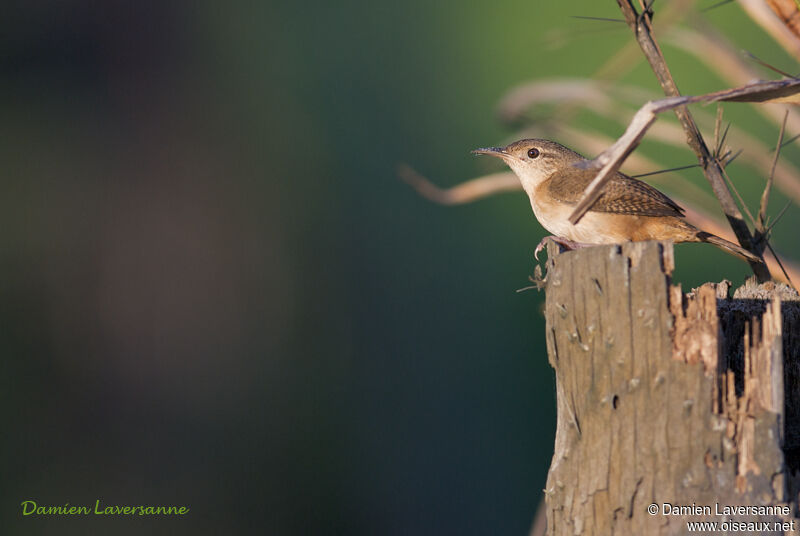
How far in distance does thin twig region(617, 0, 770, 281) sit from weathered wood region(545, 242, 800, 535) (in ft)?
2.61

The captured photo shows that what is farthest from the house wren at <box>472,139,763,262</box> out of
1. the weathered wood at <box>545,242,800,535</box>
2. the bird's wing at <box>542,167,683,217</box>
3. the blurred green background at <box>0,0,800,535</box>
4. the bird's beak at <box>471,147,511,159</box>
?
the blurred green background at <box>0,0,800,535</box>

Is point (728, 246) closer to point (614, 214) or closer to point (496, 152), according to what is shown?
point (614, 214)

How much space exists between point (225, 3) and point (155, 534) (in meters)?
6.18

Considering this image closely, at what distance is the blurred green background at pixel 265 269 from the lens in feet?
24.2

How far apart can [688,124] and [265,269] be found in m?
6.77

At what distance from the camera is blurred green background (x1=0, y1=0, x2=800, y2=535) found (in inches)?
291

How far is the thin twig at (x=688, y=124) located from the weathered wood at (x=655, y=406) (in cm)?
79

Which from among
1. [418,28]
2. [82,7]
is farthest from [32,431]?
[418,28]

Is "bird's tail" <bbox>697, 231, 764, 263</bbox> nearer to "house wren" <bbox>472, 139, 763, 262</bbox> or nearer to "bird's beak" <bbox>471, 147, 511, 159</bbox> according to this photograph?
"house wren" <bbox>472, 139, 763, 262</bbox>

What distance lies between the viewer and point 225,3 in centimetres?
Answer: 1008

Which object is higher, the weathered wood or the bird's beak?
the bird's beak

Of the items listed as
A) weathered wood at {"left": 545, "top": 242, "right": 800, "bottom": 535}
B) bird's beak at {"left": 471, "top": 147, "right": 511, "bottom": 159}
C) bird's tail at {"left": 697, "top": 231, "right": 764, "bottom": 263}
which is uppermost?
bird's beak at {"left": 471, "top": 147, "right": 511, "bottom": 159}

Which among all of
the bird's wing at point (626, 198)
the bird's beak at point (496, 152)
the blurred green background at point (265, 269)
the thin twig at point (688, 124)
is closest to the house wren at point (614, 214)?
the bird's wing at point (626, 198)

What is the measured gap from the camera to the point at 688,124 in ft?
9.62
